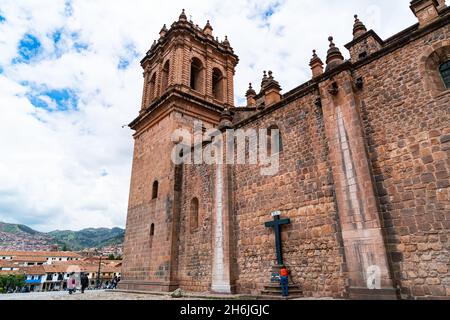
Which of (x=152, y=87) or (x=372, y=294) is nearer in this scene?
(x=372, y=294)

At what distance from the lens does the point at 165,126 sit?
53.4 ft

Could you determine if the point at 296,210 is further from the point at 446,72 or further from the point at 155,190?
the point at 155,190

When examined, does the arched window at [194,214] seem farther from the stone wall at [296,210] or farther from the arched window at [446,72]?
the arched window at [446,72]

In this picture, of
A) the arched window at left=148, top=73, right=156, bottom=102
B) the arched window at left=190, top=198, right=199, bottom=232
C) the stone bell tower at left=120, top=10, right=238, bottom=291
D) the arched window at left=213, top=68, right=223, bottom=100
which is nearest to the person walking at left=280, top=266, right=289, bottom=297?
the arched window at left=190, top=198, right=199, bottom=232

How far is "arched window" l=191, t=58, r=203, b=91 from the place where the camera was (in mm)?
19078

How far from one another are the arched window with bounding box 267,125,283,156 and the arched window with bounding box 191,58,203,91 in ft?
30.6

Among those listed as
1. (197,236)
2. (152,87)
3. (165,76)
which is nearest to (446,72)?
(197,236)

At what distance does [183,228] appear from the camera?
13.6 m

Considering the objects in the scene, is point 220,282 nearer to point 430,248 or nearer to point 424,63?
point 430,248

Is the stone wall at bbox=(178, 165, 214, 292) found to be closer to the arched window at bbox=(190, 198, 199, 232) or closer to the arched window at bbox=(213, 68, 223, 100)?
the arched window at bbox=(190, 198, 199, 232)

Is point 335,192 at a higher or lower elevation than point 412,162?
lower

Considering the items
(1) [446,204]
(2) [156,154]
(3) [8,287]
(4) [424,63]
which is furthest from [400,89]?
(3) [8,287]

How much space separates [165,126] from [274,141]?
303 inches

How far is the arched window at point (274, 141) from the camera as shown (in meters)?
10.4
